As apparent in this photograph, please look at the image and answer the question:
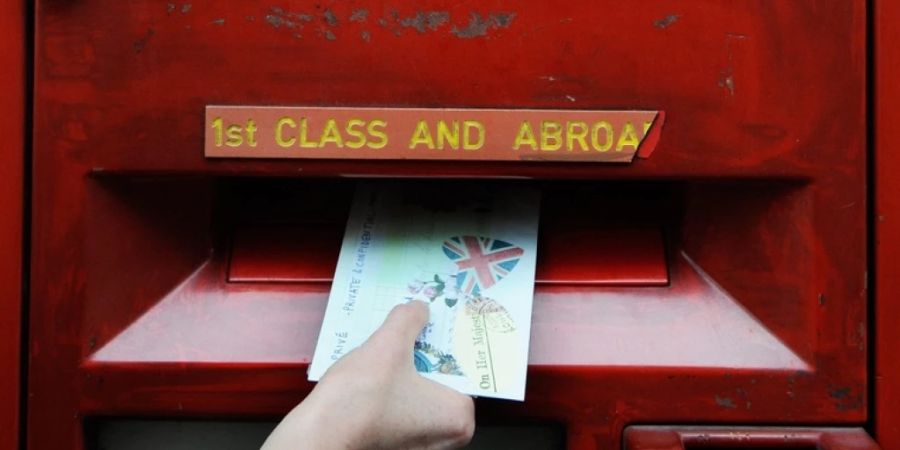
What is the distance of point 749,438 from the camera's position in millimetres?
1064

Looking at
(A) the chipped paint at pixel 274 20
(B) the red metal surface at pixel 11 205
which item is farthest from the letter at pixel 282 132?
(B) the red metal surface at pixel 11 205

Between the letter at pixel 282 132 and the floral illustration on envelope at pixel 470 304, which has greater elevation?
the letter at pixel 282 132

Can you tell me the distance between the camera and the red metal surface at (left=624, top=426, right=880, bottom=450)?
1.06 meters

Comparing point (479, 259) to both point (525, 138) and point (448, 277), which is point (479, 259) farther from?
point (525, 138)

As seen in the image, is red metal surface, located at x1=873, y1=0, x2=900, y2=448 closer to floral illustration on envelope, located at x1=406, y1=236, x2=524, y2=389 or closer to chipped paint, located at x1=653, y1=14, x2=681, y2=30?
chipped paint, located at x1=653, y1=14, x2=681, y2=30

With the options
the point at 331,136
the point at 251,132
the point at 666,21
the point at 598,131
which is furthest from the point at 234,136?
the point at 666,21

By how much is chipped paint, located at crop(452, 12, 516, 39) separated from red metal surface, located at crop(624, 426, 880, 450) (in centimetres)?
56

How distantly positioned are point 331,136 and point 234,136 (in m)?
0.13

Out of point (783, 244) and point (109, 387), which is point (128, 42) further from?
point (783, 244)

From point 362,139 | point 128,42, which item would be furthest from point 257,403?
point 128,42

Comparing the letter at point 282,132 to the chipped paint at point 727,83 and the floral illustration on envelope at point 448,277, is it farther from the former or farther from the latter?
the chipped paint at point 727,83

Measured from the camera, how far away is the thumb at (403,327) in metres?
1.00

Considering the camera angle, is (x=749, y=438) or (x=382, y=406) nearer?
(x=382, y=406)

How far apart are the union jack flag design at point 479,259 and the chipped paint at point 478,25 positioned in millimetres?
287
